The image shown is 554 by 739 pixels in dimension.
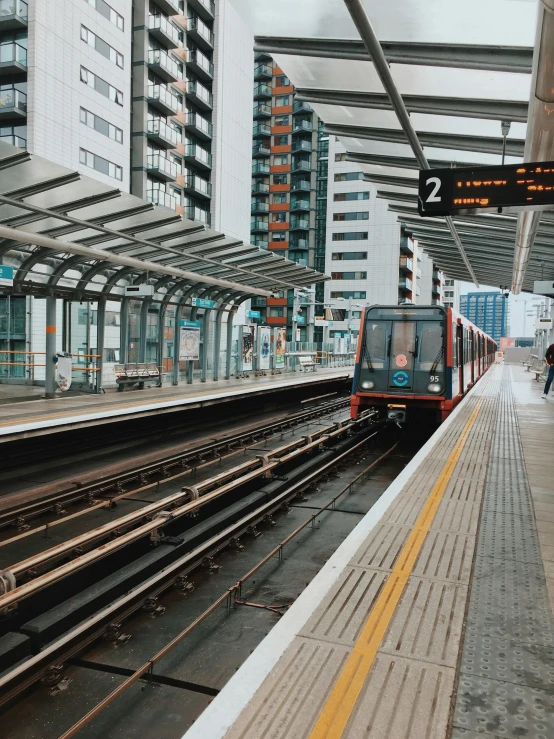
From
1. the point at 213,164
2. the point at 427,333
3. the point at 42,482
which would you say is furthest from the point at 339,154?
the point at 42,482

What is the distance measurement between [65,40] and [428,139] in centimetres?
2339

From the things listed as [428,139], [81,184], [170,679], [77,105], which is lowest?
[170,679]

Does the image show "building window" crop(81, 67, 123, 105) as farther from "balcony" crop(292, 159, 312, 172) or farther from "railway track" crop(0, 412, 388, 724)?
"balcony" crop(292, 159, 312, 172)

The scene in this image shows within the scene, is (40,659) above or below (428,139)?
below

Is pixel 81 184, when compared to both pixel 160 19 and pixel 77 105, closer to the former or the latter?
pixel 77 105

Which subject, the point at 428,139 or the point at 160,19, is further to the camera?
the point at 160,19

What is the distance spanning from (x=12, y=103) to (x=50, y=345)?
16.5 metres

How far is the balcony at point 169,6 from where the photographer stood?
35.7 m

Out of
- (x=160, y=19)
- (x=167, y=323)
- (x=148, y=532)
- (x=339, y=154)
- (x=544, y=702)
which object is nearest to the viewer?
(x=544, y=702)

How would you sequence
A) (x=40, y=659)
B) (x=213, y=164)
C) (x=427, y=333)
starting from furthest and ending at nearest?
(x=213, y=164)
(x=427, y=333)
(x=40, y=659)

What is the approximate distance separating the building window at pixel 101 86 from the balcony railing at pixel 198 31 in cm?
980

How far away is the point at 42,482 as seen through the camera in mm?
9141

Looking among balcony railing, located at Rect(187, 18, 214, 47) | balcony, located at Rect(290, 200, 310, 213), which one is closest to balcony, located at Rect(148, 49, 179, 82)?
balcony railing, located at Rect(187, 18, 214, 47)

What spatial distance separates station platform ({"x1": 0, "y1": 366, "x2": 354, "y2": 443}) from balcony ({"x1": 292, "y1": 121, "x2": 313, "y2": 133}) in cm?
5849
